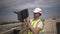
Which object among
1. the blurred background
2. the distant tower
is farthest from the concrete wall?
the distant tower

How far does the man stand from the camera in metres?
2.20

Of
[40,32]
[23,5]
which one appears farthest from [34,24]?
[23,5]

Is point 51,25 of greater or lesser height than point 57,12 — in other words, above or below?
below

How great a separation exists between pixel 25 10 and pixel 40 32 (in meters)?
0.31

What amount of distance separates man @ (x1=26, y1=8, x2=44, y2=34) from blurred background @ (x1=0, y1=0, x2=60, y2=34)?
0.05 meters

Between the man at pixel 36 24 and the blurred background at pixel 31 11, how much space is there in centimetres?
5

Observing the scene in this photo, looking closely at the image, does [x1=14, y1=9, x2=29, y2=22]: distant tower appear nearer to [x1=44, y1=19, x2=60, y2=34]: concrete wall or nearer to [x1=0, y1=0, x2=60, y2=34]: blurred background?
[x1=0, y1=0, x2=60, y2=34]: blurred background

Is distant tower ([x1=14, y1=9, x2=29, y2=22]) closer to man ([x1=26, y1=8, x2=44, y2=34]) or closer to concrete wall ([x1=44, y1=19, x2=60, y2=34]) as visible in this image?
man ([x1=26, y1=8, x2=44, y2=34])

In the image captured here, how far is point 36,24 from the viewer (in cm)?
222

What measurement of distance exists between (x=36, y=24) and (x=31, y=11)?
17cm

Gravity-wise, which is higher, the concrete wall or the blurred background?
the blurred background

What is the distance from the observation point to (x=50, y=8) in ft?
7.50

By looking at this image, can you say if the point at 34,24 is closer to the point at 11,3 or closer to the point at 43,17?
the point at 43,17

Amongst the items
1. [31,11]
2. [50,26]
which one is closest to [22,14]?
[31,11]
